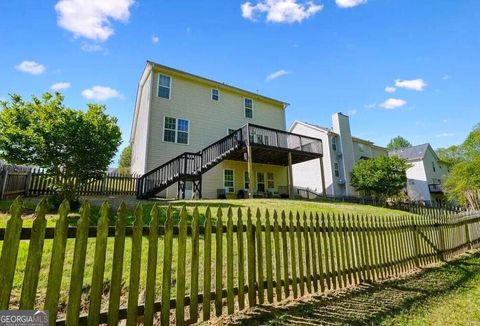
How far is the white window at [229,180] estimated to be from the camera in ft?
61.3

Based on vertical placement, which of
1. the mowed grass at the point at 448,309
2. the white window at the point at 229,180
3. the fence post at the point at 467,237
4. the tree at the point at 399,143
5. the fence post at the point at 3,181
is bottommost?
the mowed grass at the point at 448,309

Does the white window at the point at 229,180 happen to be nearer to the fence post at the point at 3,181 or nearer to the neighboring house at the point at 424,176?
the fence post at the point at 3,181

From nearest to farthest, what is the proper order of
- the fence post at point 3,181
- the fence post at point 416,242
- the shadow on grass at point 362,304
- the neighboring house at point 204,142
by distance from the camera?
the shadow on grass at point 362,304, the fence post at point 416,242, the fence post at point 3,181, the neighboring house at point 204,142

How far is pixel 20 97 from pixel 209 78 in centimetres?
1191

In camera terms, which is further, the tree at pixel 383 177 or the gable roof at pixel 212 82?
the tree at pixel 383 177

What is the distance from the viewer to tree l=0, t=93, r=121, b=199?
9.23m

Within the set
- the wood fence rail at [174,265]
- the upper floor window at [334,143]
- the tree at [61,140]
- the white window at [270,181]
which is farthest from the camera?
the upper floor window at [334,143]

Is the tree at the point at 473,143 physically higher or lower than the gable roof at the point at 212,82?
lower

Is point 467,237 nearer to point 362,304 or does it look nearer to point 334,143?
point 362,304

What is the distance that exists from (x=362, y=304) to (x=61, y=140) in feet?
33.5

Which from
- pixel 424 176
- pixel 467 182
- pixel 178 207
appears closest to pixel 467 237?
pixel 178 207

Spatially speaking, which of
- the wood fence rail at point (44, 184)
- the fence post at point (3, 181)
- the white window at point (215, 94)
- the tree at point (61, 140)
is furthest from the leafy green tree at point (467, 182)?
the fence post at point (3, 181)

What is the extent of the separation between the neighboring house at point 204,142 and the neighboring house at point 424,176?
25695 millimetres

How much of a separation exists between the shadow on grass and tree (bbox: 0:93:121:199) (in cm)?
837
